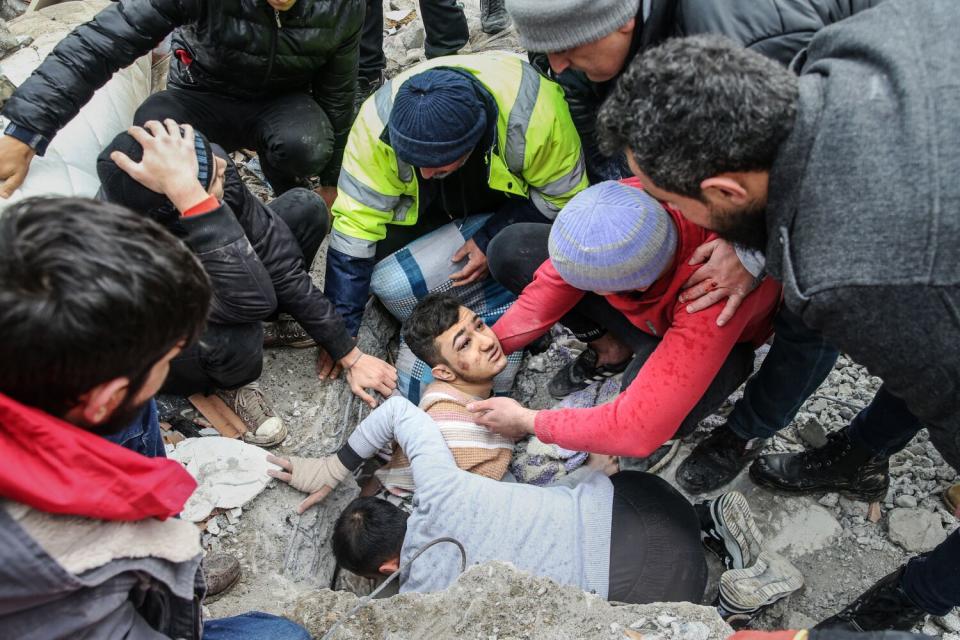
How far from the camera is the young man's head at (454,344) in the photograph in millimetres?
3080

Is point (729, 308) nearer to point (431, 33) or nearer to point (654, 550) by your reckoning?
point (654, 550)

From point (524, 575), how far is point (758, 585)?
1105 millimetres

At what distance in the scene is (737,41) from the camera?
7.57 ft

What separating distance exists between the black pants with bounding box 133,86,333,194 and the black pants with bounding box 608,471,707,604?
→ 7.75 feet

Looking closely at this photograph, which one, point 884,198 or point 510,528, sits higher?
point 884,198

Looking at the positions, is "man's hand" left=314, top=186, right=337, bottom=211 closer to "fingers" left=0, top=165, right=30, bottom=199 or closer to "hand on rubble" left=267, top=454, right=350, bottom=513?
"fingers" left=0, top=165, right=30, bottom=199

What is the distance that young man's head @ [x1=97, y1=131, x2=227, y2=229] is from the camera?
2504 millimetres

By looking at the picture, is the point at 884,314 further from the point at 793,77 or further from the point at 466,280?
the point at 466,280

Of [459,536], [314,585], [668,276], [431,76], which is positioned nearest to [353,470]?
[314,585]

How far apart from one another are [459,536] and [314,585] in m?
0.72

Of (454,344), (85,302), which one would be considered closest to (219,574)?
(454,344)

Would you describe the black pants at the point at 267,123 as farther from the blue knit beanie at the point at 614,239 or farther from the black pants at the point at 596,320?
the blue knit beanie at the point at 614,239

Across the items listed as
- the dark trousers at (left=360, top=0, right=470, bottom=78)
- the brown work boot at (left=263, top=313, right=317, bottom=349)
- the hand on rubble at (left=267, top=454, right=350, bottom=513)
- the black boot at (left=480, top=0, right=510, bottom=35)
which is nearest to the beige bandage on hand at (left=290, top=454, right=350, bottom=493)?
the hand on rubble at (left=267, top=454, right=350, bottom=513)

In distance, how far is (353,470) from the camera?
9.59ft
